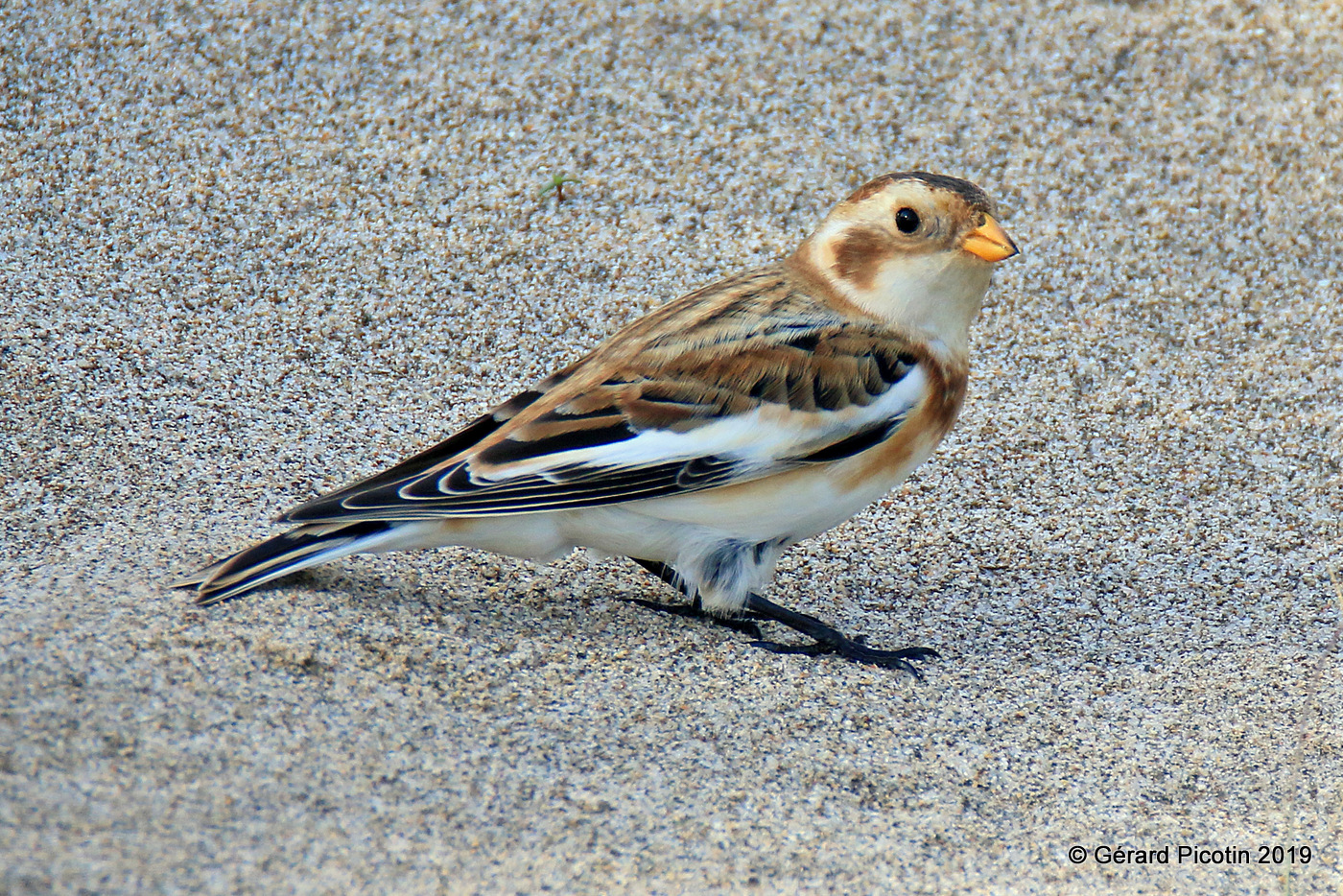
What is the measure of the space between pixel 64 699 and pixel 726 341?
4.69ft

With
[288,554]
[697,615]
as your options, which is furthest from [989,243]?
[288,554]

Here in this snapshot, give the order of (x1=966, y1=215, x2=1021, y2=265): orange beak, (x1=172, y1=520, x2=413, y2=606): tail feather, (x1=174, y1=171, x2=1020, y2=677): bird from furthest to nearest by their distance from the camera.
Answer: (x1=966, y1=215, x2=1021, y2=265): orange beak < (x1=174, y1=171, x2=1020, y2=677): bird < (x1=172, y1=520, x2=413, y2=606): tail feather

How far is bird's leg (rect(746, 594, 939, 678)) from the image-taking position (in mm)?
2975

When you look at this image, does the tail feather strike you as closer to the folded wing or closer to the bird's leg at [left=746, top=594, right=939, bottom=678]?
the folded wing

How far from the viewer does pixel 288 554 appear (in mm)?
2689

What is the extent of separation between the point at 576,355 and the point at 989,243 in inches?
56.2

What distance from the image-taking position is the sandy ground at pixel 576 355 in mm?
2246

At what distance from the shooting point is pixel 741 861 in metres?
2.21

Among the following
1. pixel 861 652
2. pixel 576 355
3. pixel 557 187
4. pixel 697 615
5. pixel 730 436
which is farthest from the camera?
pixel 557 187

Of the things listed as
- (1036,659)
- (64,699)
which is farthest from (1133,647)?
(64,699)

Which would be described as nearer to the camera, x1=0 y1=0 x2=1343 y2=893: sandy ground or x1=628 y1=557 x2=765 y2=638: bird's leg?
x1=0 y1=0 x2=1343 y2=893: sandy ground

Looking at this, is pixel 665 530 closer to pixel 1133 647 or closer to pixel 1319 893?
pixel 1133 647

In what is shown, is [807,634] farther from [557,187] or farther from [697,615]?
[557,187]

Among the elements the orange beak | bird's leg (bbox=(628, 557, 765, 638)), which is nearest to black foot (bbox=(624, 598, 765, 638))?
bird's leg (bbox=(628, 557, 765, 638))
